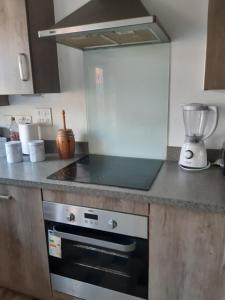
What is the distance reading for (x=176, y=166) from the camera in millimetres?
1479

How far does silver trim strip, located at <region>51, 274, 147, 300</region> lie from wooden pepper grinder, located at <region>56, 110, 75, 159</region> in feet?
2.48

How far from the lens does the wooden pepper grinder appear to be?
1.66 meters

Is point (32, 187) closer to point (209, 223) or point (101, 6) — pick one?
point (209, 223)

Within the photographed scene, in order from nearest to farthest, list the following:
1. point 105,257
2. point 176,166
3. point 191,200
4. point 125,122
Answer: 1. point 191,200
2. point 105,257
3. point 176,166
4. point 125,122

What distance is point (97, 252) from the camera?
1.27 metres

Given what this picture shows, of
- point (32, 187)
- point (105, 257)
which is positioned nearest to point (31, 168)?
point (32, 187)

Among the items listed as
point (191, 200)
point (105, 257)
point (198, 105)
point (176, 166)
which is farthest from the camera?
point (176, 166)

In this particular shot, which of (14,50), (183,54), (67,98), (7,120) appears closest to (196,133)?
(183,54)

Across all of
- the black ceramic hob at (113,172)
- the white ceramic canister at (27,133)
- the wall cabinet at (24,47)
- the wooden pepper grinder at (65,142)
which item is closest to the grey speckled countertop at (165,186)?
the black ceramic hob at (113,172)

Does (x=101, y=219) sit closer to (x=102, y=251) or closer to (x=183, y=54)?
(x=102, y=251)

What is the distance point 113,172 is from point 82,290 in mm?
684

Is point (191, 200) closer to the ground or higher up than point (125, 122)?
closer to the ground

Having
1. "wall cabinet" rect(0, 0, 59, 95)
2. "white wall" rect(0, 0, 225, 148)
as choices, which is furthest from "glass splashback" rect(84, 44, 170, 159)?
"wall cabinet" rect(0, 0, 59, 95)

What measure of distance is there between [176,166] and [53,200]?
744 mm
